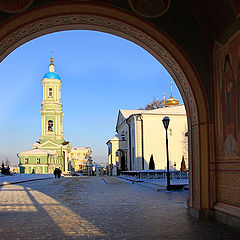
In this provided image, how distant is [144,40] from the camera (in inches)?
318

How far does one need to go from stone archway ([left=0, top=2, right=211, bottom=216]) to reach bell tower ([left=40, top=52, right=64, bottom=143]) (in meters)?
59.1

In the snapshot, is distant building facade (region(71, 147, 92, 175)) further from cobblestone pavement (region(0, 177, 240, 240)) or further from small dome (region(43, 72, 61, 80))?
Result: cobblestone pavement (region(0, 177, 240, 240))

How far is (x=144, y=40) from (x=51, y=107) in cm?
6052

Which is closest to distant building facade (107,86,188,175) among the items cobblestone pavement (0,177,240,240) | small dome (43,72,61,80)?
cobblestone pavement (0,177,240,240)

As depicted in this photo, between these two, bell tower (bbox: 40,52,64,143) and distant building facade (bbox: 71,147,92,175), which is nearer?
bell tower (bbox: 40,52,64,143)

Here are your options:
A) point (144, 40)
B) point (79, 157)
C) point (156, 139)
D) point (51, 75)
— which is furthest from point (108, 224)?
point (79, 157)

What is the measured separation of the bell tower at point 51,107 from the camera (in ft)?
216

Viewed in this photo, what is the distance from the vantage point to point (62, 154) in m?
72.4

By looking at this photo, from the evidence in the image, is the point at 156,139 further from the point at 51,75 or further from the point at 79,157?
the point at 79,157

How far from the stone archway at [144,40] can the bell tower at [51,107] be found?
59071mm

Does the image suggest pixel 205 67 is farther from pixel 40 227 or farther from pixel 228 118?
pixel 40 227

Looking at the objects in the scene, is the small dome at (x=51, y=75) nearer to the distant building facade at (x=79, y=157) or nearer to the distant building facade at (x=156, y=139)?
the distant building facade at (x=156, y=139)

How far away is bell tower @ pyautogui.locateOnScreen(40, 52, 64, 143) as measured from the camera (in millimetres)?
65688

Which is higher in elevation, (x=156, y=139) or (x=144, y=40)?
(x=144, y=40)
